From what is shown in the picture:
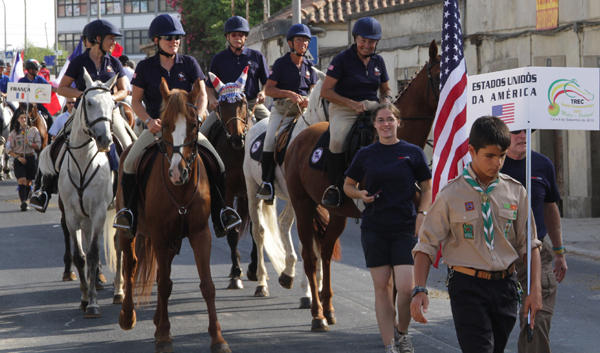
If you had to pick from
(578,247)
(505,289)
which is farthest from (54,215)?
(505,289)

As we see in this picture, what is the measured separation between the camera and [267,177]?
9.90 metres

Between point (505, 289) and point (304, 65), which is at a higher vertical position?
point (304, 65)

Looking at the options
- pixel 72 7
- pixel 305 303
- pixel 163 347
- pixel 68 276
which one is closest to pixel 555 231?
pixel 163 347

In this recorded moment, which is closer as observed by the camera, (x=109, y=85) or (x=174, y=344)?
(x=174, y=344)

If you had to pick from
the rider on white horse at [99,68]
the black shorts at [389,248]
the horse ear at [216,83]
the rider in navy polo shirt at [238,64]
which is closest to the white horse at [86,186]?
the rider on white horse at [99,68]

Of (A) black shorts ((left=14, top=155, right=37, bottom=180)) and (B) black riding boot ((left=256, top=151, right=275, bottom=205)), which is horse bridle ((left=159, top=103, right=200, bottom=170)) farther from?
(A) black shorts ((left=14, top=155, right=37, bottom=180))

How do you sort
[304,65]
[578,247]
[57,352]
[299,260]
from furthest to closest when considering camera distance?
[578,247] → [299,260] → [304,65] → [57,352]

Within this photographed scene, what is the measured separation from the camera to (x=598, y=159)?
658 inches

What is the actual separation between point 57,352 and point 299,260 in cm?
532

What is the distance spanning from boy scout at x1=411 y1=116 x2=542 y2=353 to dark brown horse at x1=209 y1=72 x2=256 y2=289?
550 cm

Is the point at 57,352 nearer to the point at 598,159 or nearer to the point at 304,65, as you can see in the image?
the point at 304,65

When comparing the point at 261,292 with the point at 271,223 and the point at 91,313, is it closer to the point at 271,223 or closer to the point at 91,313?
the point at 271,223

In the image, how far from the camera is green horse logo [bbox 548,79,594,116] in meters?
6.13

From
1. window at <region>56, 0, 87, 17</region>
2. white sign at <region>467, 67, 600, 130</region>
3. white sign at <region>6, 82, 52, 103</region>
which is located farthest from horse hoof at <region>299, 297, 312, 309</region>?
window at <region>56, 0, 87, 17</region>
